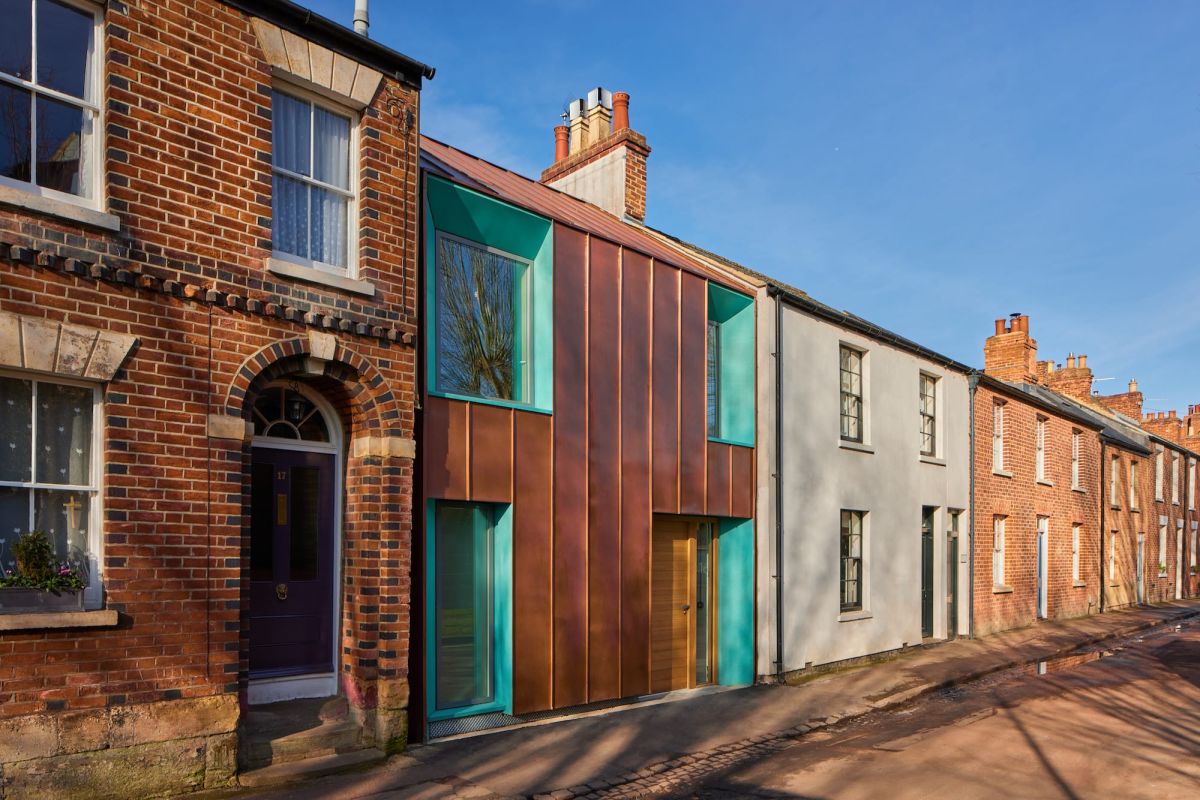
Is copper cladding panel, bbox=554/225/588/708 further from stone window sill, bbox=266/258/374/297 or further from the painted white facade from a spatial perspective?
the painted white facade

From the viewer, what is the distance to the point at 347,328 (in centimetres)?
801

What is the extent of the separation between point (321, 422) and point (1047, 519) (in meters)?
20.3

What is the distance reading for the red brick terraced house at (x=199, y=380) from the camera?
6.27m

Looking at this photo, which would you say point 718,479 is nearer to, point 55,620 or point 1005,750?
point 1005,750

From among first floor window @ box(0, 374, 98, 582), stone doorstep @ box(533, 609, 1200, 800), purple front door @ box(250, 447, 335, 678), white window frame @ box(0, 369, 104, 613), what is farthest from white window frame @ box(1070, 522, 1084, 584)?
first floor window @ box(0, 374, 98, 582)

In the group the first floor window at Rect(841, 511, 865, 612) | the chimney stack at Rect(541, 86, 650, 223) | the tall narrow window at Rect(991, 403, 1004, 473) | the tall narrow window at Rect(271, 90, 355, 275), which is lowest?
the first floor window at Rect(841, 511, 865, 612)

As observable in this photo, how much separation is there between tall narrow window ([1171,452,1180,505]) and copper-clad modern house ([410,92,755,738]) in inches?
1138

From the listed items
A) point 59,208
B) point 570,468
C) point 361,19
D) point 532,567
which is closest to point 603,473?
point 570,468

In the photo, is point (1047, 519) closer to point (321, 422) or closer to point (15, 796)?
point (321, 422)

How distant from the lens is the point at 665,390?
1190 cm

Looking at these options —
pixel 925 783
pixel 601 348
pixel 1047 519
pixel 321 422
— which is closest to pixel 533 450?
pixel 601 348

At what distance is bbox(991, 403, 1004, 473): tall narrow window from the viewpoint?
20.6m

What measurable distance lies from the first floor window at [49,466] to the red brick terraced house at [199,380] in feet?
0.05

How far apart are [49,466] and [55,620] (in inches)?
43.2
